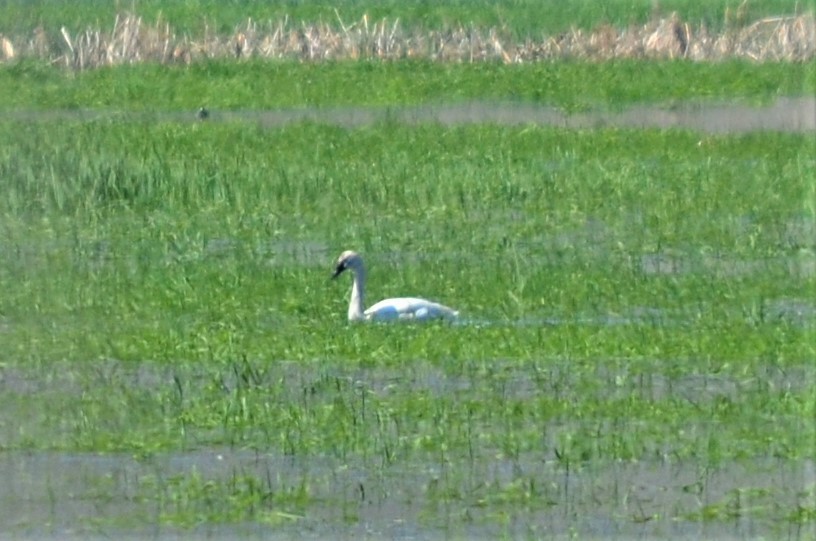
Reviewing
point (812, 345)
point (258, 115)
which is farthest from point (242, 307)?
point (258, 115)

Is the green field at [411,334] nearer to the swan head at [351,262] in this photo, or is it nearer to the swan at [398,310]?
the swan at [398,310]

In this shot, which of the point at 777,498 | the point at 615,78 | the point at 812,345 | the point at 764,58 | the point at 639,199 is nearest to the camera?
the point at 777,498

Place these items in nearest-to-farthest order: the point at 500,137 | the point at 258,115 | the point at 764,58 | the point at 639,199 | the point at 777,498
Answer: the point at 777,498 → the point at 639,199 → the point at 500,137 → the point at 258,115 → the point at 764,58

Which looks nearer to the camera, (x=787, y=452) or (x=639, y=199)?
(x=787, y=452)

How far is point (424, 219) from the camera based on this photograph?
46.3ft

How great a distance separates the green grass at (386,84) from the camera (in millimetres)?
23891

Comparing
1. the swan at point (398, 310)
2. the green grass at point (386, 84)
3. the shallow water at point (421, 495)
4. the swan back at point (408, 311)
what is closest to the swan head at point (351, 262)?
the swan at point (398, 310)

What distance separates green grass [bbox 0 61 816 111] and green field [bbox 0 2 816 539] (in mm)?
3685

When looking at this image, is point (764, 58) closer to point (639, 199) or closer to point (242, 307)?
point (639, 199)

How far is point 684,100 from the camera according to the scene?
23656 mm

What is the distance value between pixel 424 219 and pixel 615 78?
11465mm

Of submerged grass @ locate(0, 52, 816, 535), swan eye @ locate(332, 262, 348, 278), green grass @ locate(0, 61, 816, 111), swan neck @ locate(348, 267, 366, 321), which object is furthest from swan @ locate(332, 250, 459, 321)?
green grass @ locate(0, 61, 816, 111)

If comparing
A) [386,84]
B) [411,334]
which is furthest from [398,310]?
[386,84]

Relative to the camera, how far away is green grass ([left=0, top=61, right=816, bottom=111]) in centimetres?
2389
